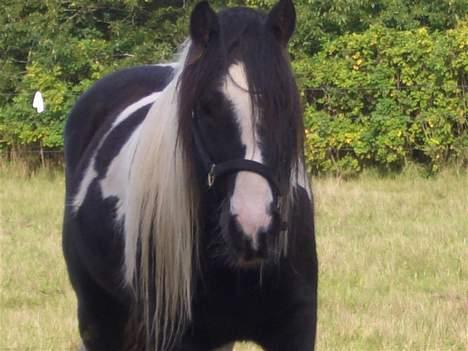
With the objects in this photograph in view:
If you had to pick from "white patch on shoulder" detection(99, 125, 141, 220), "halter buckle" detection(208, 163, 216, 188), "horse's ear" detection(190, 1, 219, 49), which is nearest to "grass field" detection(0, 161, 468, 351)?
"white patch on shoulder" detection(99, 125, 141, 220)

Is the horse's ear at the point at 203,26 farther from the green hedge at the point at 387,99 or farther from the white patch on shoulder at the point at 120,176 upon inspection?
the green hedge at the point at 387,99

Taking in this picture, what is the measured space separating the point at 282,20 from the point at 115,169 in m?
1.12

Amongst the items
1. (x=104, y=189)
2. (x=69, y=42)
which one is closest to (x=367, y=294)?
(x=104, y=189)

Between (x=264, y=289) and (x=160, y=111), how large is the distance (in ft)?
2.41

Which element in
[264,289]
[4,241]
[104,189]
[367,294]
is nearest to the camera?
[264,289]

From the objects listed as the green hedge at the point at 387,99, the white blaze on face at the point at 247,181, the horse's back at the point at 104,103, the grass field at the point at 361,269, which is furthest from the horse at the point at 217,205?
the green hedge at the point at 387,99

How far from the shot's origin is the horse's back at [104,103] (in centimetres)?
522

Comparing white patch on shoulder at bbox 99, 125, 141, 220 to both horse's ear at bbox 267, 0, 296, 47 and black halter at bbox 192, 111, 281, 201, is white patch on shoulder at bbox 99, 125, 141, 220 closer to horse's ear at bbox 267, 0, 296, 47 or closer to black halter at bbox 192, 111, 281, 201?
black halter at bbox 192, 111, 281, 201

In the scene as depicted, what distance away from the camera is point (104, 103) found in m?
5.41

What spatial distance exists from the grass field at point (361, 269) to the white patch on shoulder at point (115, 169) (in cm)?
142

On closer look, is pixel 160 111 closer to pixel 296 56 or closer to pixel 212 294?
pixel 212 294

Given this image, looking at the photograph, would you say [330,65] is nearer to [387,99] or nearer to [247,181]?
[387,99]

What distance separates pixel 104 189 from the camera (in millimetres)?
4488

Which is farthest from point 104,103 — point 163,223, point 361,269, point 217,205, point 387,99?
point 387,99
